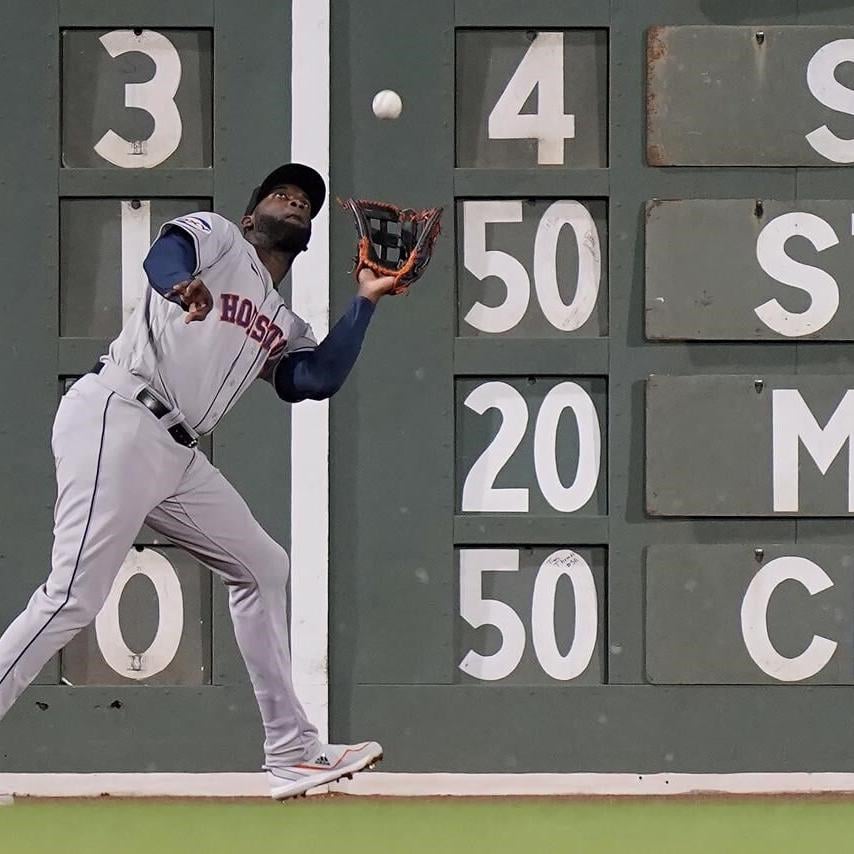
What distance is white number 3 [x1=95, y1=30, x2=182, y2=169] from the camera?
5848 mm

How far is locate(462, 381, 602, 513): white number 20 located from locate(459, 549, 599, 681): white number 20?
0.57ft

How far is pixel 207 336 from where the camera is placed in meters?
4.64

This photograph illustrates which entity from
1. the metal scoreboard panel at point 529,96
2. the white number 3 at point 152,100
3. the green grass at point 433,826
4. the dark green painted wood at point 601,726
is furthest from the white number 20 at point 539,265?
the green grass at point 433,826

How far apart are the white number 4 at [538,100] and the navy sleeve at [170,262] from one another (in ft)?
5.77

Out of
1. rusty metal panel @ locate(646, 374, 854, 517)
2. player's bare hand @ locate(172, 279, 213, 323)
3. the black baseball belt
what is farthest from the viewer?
rusty metal panel @ locate(646, 374, 854, 517)

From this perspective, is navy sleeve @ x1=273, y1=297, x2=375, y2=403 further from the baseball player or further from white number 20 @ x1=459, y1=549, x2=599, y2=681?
white number 20 @ x1=459, y1=549, x2=599, y2=681

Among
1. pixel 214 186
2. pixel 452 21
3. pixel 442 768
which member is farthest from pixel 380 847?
pixel 452 21

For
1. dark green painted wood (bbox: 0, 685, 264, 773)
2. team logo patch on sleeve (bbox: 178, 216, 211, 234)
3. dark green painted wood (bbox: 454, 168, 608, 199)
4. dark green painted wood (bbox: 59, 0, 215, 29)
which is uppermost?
dark green painted wood (bbox: 59, 0, 215, 29)

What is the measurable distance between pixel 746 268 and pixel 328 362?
5.85ft

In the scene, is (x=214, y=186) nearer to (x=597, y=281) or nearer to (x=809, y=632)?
(x=597, y=281)

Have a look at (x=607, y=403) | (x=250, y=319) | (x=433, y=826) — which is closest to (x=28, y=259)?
(x=250, y=319)

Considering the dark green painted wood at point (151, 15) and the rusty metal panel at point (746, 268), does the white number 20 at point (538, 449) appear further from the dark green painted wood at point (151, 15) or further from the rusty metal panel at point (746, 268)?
the dark green painted wood at point (151, 15)

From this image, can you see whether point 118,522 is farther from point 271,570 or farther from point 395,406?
point 395,406

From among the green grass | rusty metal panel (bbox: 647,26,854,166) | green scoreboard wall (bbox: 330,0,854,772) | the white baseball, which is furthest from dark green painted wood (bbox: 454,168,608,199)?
the green grass
